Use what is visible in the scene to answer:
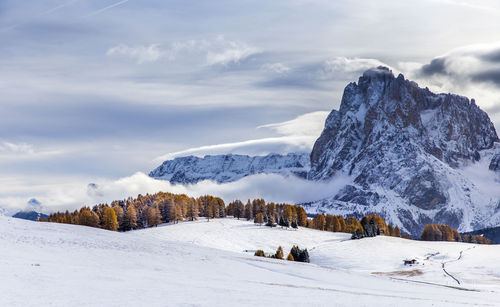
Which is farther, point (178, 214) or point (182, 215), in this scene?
point (182, 215)

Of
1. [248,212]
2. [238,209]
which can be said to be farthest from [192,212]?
[238,209]

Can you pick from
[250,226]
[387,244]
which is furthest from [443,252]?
[250,226]

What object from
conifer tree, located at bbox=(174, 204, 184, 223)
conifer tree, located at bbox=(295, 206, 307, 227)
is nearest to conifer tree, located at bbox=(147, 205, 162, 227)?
conifer tree, located at bbox=(174, 204, 184, 223)

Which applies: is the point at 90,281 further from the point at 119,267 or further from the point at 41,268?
the point at 119,267

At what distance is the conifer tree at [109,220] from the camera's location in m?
136

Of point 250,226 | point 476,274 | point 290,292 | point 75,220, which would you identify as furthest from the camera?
point 250,226

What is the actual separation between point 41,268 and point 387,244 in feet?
352

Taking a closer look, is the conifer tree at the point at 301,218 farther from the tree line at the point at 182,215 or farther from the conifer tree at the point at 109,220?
the conifer tree at the point at 109,220

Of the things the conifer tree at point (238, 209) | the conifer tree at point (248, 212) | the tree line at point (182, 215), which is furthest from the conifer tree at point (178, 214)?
the conifer tree at point (238, 209)

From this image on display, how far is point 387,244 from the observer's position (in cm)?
12888

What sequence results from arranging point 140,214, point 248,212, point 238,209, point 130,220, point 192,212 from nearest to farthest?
1. point 130,220
2. point 140,214
3. point 192,212
4. point 248,212
5. point 238,209

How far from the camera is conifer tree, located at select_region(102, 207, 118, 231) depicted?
13638 cm

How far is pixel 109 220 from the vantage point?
448ft

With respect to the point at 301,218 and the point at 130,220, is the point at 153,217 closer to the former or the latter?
the point at 130,220
